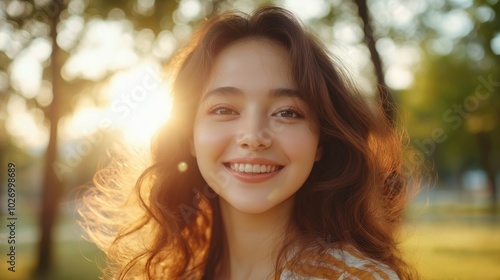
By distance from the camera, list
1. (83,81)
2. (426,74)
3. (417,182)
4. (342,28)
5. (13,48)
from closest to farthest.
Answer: (417,182), (342,28), (13,48), (83,81), (426,74)

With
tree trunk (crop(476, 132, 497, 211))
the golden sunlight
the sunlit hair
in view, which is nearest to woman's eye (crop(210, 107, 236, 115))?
the sunlit hair

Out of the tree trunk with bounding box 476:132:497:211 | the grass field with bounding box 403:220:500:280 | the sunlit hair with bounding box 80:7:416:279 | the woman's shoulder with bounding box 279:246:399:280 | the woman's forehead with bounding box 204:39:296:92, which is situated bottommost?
the grass field with bounding box 403:220:500:280

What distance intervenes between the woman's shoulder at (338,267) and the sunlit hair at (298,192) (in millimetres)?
39

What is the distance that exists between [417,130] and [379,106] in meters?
25.1

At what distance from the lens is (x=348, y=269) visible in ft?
7.29

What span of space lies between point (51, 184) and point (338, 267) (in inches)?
418

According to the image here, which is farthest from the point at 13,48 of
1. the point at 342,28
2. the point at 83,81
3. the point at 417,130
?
the point at 417,130

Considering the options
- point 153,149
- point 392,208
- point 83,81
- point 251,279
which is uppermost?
point 83,81

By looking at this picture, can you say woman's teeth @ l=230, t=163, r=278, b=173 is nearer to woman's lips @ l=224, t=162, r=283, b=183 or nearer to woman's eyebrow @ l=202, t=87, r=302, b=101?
woman's lips @ l=224, t=162, r=283, b=183

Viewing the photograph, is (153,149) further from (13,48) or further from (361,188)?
(13,48)

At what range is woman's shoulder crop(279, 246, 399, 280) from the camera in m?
2.18

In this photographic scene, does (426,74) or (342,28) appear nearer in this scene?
(342,28)

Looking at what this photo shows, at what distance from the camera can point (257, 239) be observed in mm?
2643

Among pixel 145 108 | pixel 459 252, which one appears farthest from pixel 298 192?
pixel 459 252
